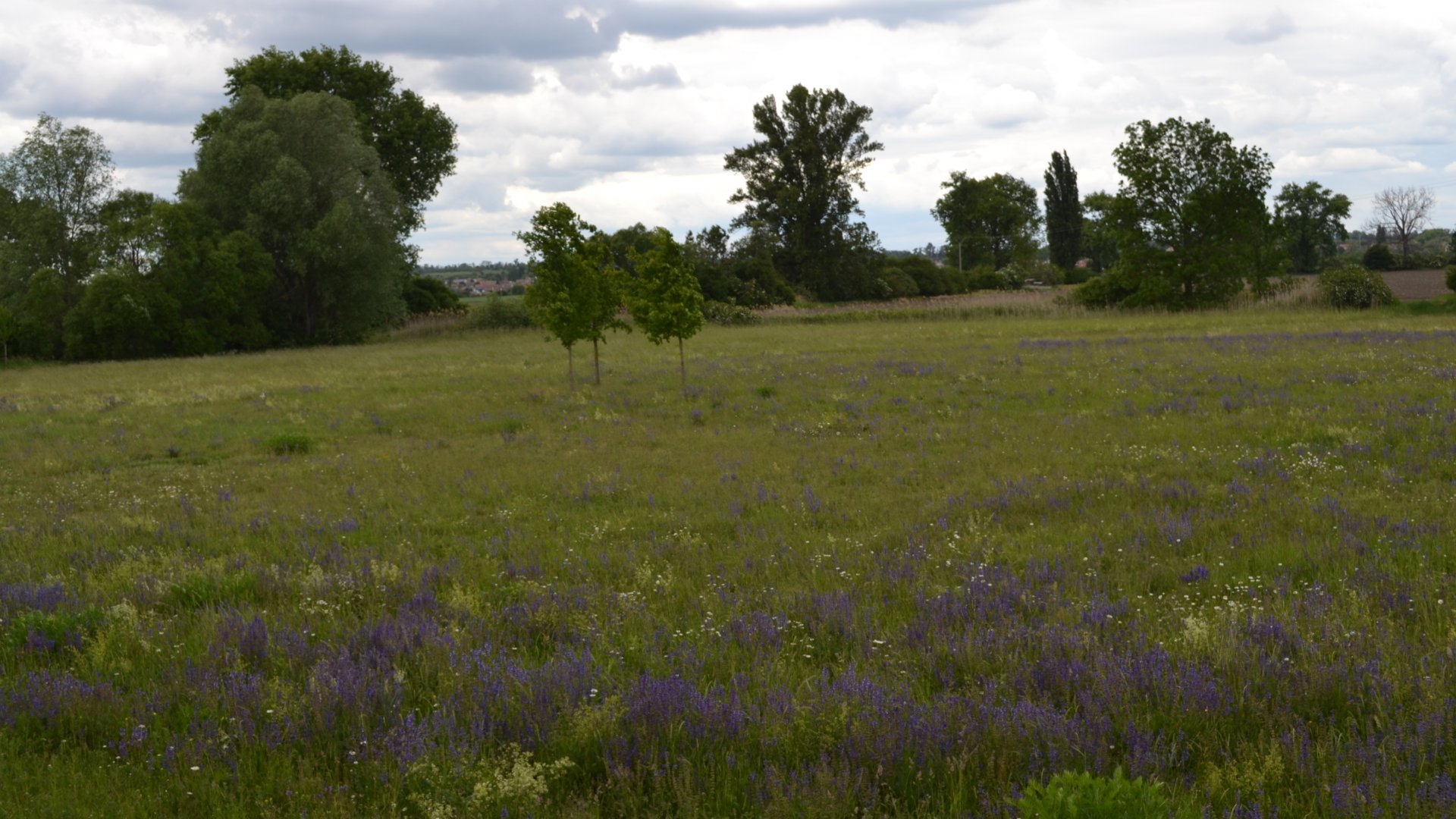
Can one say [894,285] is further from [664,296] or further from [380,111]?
[664,296]

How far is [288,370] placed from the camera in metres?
36.0

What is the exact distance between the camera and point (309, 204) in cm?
5250

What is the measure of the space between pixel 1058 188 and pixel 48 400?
113 meters

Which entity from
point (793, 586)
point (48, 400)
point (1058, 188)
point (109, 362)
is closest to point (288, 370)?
point (48, 400)

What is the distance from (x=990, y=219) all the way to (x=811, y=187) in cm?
4846

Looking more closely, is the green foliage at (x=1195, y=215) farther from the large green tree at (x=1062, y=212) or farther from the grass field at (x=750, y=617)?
the large green tree at (x=1062, y=212)

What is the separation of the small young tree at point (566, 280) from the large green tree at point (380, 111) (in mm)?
36463

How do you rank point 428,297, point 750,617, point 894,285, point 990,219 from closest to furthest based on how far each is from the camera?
point 750,617
point 428,297
point 894,285
point 990,219

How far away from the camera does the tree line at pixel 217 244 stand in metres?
48.2

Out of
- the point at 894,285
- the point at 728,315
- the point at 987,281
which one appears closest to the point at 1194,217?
the point at 728,315

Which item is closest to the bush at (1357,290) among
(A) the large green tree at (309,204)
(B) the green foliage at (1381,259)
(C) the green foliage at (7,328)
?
(A) the large green tree at (309,204)

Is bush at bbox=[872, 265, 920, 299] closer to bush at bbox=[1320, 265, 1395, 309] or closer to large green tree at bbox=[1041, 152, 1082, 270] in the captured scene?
large green tree at bbox=[1041, 152, 1082, 270]

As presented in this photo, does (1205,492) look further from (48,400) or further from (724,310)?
(724,310)

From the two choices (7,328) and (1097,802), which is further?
(7,328)
